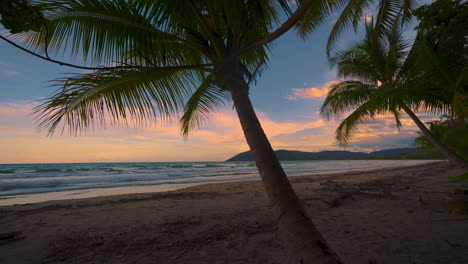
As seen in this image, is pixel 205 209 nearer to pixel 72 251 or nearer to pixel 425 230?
pixel 72 251

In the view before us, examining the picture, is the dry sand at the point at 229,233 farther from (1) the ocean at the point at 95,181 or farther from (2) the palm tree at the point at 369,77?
(1) the ocean at the point at 95,181

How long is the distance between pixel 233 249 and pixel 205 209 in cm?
265

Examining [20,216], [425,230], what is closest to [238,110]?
[425,230]

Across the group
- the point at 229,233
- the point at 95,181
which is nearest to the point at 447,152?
the point at 229,233

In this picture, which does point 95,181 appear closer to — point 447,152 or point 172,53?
point 172,53

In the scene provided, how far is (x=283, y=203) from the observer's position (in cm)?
182

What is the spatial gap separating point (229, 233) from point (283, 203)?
2.03 metres

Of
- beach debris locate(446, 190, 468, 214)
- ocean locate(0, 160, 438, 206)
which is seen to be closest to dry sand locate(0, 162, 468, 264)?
beach debris locate(446, 190, 468, 214)

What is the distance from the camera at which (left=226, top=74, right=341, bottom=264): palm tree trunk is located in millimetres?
1638

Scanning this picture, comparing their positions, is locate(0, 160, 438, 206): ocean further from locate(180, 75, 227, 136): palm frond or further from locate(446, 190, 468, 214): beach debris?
locate(446, 190, 468, 214): beach debris

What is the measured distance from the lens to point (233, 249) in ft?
9.62

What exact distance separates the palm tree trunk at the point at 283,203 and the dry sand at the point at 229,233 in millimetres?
1080

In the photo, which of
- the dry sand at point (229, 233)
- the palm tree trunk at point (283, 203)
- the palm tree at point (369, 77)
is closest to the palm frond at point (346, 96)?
the palm tree at point (369, 77)

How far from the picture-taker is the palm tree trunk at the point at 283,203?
1.64 meters
